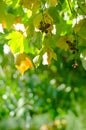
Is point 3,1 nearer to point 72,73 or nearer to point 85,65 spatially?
point 85,65

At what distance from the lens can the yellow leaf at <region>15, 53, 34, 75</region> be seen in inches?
67.5

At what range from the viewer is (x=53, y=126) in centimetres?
509

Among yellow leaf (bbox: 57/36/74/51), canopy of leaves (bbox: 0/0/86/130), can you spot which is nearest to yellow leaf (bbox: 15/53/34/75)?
canopy of leaves (bbox: 0/0/86/130)

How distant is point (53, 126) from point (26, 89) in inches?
62.1

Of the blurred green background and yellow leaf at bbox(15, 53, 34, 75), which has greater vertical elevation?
the blurred green background

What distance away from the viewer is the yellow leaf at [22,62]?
171 cm

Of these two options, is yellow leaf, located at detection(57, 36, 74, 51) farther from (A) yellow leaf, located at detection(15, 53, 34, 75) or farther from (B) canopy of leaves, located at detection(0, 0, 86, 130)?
(A) yellow leaf, located at detection(15, 53, 34, 75)

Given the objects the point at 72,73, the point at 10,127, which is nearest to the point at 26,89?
the point at 72,73

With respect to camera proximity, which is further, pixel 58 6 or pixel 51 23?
pixel 58 6

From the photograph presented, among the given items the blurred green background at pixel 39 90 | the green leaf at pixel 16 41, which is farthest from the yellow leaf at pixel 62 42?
the blurred green background at pixel 39 90

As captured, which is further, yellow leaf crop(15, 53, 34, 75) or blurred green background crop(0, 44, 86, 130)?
blurred green background crop(0, 44, 86, 130)

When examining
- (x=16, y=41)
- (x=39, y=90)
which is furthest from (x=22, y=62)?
(x=39, y=90)

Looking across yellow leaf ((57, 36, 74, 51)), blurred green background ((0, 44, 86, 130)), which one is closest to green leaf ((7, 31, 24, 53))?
yellow leaf ((57, 36, 74, 51))

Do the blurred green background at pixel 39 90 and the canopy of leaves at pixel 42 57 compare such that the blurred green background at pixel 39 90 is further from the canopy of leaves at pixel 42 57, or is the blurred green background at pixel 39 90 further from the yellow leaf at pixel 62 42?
the yellow leaf at pixel 62 42
